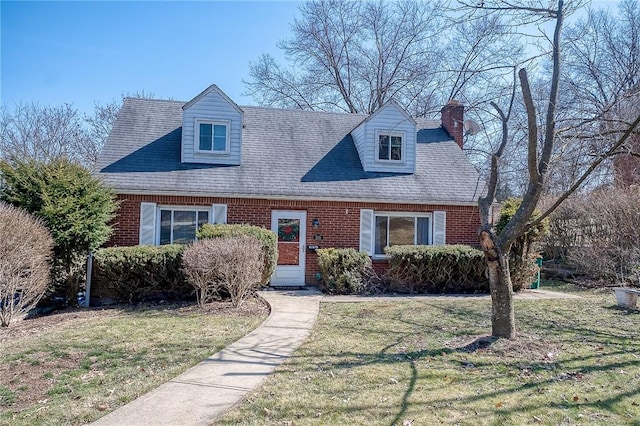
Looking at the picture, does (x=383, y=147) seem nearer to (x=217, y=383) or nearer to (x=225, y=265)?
(x=225, y=265)

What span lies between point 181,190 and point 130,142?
3.03 m

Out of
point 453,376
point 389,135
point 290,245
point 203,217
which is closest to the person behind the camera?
point 453,376

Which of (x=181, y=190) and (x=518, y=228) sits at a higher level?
(x=181, y=190)

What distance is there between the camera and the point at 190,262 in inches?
322

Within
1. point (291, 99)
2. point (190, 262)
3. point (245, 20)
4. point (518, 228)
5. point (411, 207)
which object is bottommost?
A: point (190, 262)

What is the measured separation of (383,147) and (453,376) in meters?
9.91

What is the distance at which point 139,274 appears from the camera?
9.08 m

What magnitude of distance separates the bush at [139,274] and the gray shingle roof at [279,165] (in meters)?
2.39

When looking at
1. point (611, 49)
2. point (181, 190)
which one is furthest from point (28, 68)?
point (611, 49)

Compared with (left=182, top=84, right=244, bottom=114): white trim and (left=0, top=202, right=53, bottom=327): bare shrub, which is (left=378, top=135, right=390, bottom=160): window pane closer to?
(left=182, top=84, right=244, bottom=114): white trim

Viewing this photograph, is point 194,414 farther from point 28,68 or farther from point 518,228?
point 28,68

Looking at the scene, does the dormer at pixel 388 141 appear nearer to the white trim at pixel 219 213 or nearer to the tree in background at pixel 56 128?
the white trim at pixel 219 213

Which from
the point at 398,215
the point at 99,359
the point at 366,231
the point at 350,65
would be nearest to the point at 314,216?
the point at 366,231

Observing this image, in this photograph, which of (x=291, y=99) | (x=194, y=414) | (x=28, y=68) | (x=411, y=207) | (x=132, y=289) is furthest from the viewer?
(x=291, y=99)
